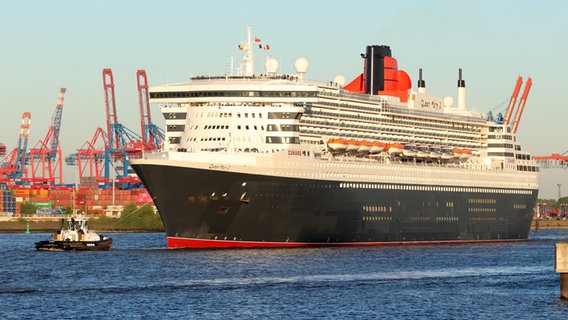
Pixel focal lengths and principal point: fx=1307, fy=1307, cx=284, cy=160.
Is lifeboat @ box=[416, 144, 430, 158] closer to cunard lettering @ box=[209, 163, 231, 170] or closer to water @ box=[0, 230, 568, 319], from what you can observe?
water @ box=[0, 230, 568, 319]

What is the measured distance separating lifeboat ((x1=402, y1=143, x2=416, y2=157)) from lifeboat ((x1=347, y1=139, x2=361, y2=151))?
7.39 m

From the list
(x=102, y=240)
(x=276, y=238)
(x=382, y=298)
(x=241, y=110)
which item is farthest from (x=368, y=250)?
(x=382, y=298)

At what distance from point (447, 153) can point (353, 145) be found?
17.0 metres

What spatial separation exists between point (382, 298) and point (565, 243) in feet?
30.3

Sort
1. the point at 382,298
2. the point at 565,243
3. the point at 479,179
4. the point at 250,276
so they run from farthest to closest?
the point at 479,179, the point at 250,276, the point at 382,298, the point at 565,243

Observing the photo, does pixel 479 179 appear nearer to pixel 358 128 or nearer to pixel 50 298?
pixel 358 128

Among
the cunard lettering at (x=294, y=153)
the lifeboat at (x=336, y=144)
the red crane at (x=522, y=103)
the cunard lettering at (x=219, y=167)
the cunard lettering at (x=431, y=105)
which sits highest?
the red crane at (x=522, y=103)

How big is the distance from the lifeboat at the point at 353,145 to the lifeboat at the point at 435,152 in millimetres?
12263

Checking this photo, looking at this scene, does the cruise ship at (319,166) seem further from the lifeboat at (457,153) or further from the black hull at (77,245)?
the black hull at (77,245)

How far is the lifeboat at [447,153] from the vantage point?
11200 centimetres

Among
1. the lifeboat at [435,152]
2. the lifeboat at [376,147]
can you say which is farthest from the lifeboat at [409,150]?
the lifeboat at [376,147]

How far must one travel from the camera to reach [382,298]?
2416 inches

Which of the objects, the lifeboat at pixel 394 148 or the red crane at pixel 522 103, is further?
the red crane at pixel 522 103

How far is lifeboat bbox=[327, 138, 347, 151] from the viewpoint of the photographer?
318 feet
